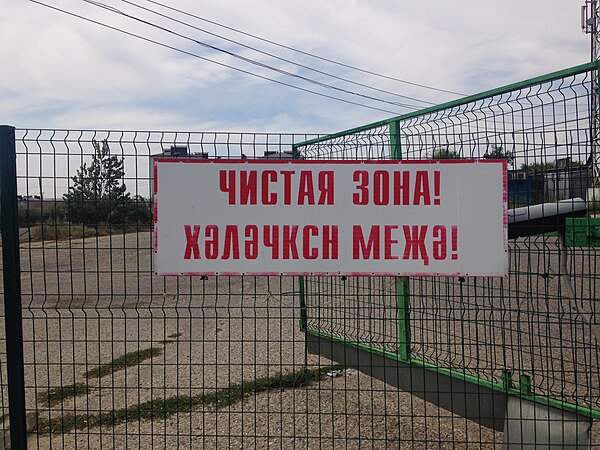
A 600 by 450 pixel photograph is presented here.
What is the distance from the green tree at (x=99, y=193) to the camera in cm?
380

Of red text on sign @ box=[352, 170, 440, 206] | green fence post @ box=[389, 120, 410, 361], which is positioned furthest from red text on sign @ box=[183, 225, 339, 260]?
green fence post @ box=[389, 120, 410, 361]

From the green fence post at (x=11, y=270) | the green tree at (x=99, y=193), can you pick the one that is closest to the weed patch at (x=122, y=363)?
the green fence post at (x=11, y=270)

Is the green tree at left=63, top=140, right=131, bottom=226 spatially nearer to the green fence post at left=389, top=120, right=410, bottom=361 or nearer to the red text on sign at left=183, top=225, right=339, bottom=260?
the red text on sign at left=183, top=225, right=339, bottom=260

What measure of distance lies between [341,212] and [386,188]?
35 centimetres

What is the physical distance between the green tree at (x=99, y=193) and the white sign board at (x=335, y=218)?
347 millimetres

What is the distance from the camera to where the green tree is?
380 centimetres

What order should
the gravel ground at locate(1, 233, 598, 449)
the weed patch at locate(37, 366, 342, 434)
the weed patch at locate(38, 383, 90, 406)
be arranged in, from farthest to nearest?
the weed patch at locate(38, 383, 90, 406) < the weed patch at locate(37, 366, 342, 434) < the gravel ground at locate(1, 233, 598, 449)

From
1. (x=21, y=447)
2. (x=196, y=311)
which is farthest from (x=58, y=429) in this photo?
(x=196, y=311)

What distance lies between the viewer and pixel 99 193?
3.91 meters

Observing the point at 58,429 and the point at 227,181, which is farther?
the point at 58,429

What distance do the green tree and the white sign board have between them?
1.14ft

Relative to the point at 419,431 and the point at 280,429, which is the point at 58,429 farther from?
the point at 419,431

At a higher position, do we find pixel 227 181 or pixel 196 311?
pixel 227 181

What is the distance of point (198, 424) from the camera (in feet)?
16.3
